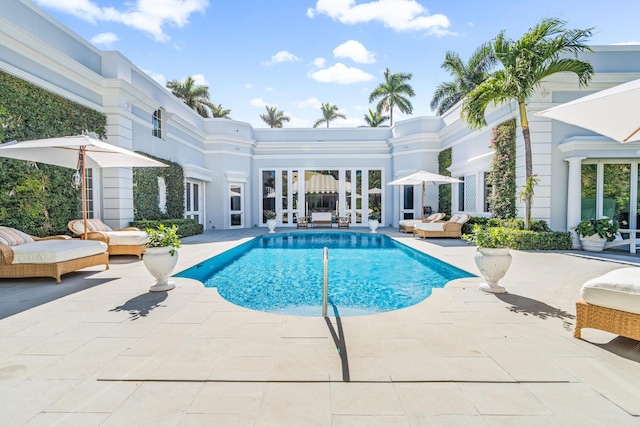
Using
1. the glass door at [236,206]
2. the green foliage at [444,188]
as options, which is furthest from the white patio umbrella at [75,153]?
the green foliage at [444,188]

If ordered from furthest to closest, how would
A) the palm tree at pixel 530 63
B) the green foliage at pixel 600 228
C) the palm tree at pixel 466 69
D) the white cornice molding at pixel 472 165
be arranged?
the palm tree at pixel 466 69
the white cornice molding at pixel 472 165
the green foliage at pixel 600 228
the palm tree at pixel 530 63

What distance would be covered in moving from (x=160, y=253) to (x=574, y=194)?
11240mm

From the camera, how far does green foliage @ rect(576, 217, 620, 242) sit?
Answer: 27.4 ft

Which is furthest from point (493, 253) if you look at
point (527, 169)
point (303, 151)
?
point (303, 151)

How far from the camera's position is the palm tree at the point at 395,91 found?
25.7 meters

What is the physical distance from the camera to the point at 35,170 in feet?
23.1

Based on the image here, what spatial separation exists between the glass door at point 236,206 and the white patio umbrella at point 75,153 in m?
8.68

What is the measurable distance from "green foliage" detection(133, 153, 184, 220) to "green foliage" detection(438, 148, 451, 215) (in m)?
12.5

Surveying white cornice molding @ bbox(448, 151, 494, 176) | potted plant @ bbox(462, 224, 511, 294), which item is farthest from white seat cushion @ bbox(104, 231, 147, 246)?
white cornice molding @ bbox(448, 151, 494, 176)

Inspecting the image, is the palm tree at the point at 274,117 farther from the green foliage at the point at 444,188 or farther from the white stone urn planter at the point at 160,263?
the white stone urn planter at the point at 160,263

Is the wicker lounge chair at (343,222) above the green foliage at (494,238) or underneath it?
underneath

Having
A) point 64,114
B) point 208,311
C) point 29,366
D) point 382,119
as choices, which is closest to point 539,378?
point 208,311

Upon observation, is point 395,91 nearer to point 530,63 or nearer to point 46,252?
point 530,63

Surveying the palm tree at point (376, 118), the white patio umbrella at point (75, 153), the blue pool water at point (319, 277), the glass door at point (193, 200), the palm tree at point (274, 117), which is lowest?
the blue pool water at point (319, 277)
